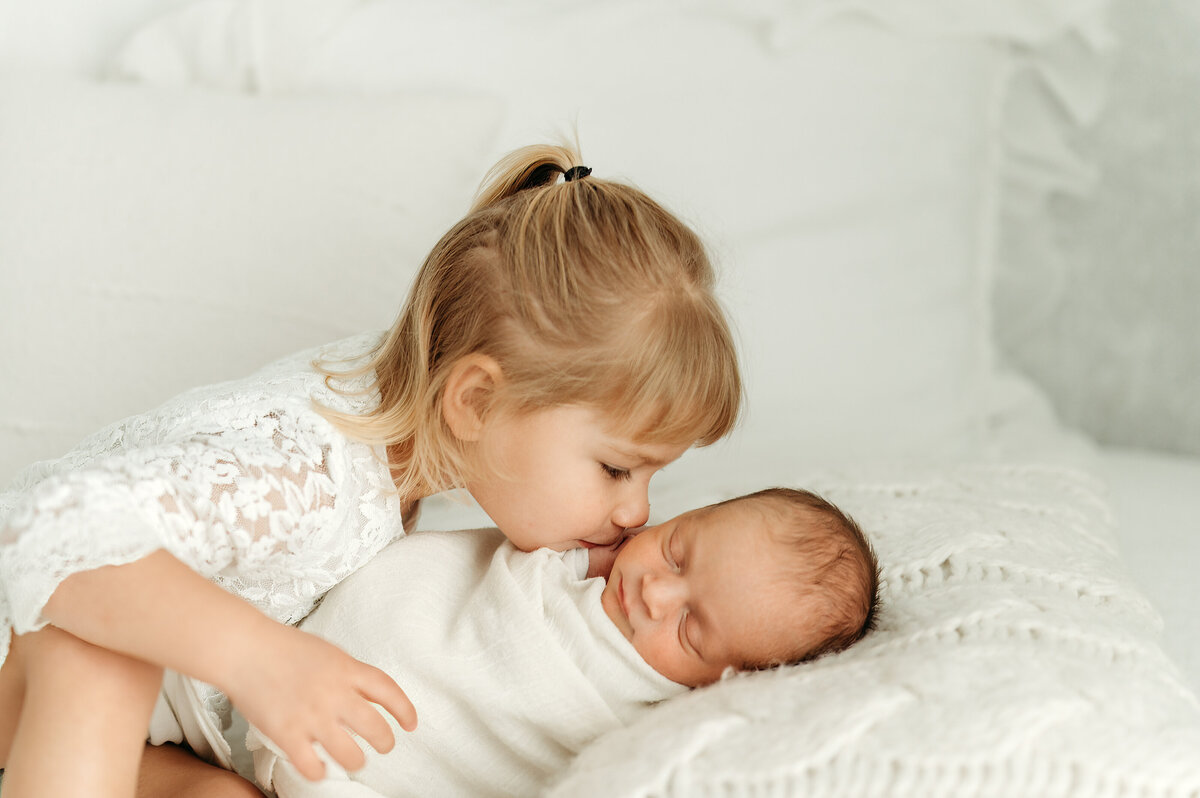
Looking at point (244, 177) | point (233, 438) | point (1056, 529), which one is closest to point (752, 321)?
point (1056, 529)

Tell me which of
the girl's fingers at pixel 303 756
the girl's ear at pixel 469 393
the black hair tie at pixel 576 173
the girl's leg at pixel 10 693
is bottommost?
the girl's leg at pixel 10 693

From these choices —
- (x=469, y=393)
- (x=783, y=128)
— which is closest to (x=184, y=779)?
(x=469, y=393)

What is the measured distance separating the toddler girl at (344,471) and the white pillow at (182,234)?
0.72ft

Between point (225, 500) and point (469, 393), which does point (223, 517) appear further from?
point (469, 393)

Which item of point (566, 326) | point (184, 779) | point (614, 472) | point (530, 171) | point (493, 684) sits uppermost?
point (530, 171)

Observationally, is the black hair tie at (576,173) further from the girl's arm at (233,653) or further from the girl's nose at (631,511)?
the girl's arm at (233,653)

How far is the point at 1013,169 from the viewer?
1.79 meters

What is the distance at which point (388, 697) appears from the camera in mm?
799

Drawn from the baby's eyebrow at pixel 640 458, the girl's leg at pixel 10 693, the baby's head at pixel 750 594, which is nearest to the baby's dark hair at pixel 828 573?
the baby's head at pixel 750 594

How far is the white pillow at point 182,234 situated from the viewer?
125 cm

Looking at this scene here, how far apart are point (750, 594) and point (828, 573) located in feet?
0.23

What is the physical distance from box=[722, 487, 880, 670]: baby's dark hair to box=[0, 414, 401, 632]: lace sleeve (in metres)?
0.37

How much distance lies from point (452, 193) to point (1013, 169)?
955 millimetres

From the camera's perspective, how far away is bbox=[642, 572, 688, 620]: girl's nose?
3.11ft
